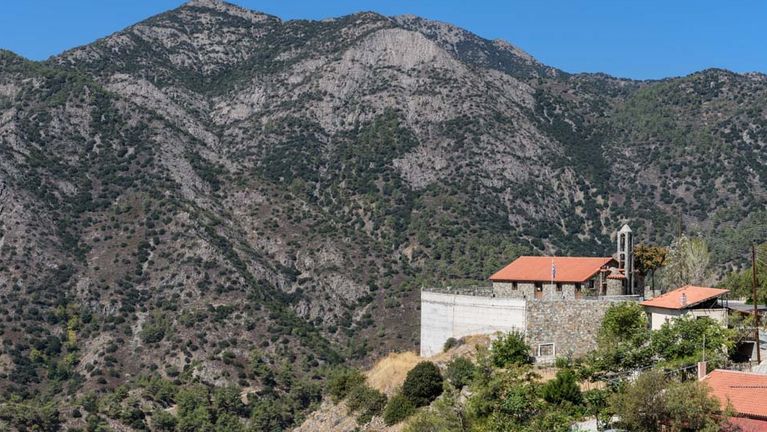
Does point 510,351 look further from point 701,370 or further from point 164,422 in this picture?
point 164,422

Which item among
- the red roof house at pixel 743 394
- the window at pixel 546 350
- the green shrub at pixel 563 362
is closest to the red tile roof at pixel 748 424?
the red roof house at pixel 743 394

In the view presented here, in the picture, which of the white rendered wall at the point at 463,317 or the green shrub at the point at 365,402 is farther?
the green shrub at the point at 365,402

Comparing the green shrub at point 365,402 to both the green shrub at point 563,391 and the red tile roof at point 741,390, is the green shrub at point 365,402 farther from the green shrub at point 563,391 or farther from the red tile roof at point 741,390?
the red tile roof at point 741,390

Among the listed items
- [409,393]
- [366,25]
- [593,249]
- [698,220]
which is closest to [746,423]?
[409,393]

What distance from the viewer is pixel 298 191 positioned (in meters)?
153

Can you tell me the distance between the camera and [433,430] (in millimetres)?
51219

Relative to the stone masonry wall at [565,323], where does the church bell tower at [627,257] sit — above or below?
above

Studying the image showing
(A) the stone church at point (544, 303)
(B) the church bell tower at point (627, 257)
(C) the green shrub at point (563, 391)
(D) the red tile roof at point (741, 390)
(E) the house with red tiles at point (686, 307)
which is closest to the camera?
(D) the red tile roof at point (741, 390)

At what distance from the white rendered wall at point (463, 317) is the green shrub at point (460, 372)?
10.5 feet

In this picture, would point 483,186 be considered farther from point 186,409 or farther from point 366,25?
point 186,409

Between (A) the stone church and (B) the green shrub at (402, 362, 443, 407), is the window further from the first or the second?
(B) the green shrub at (402, 362, 443, 407)

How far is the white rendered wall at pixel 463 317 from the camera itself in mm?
58472

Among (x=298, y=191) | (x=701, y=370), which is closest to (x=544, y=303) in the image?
(x=701, y=370)

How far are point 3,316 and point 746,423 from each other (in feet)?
302
